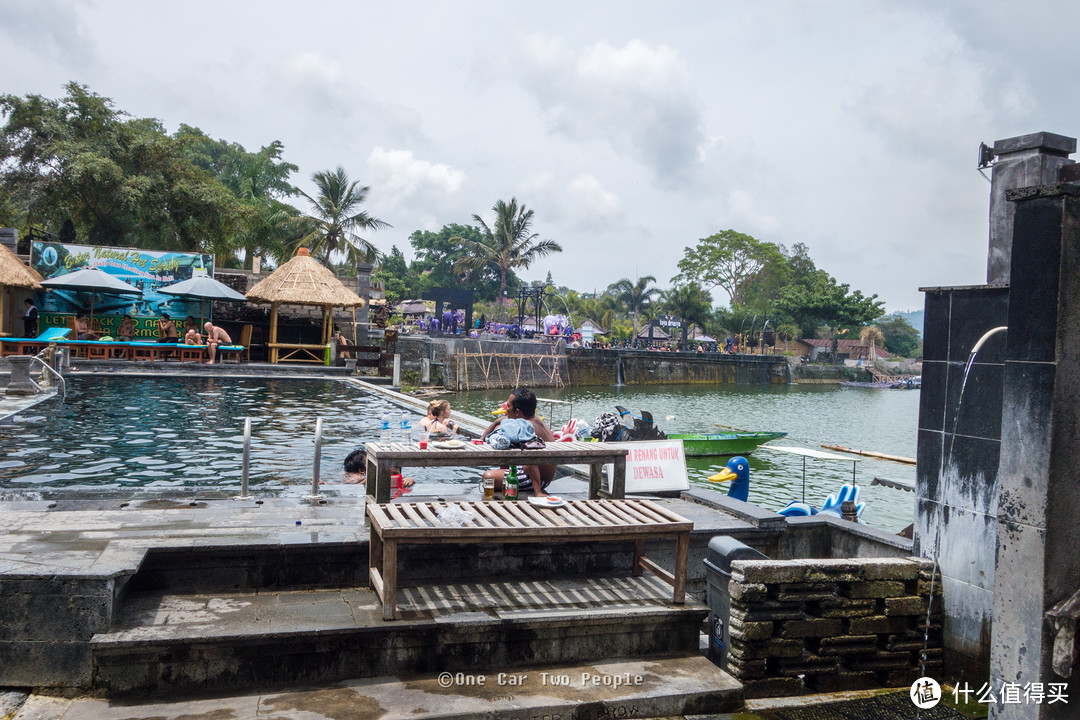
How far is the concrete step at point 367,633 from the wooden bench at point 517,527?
0.19m

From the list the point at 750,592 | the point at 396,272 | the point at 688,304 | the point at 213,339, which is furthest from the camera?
the point at 396,272

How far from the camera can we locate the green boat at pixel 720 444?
67.1 feet

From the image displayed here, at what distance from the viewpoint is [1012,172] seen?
4945mm

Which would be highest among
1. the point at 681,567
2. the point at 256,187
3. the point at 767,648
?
the point at 256,187

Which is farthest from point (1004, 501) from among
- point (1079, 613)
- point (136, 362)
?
point (136, 362)

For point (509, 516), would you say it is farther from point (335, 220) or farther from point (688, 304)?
point (688, 304)

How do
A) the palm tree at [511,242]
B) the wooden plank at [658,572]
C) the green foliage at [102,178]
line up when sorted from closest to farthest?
the wooden plank at [658,572] < the green foliage at [102,178] < the palm tree at [511,242]

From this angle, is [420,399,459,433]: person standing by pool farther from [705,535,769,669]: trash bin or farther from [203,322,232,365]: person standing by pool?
[203,322,232,365]: person standing by pool

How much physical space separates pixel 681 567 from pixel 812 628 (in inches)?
34.1

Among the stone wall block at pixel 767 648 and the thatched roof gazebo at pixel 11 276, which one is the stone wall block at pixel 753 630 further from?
the thatched roof gazebo at pixel 11 276

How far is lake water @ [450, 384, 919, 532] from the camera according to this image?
16.8 m

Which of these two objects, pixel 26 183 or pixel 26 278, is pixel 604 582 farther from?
pixel 26 183

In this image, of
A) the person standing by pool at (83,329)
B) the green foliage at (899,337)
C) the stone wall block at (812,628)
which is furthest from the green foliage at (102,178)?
the green foliage at (899,337)

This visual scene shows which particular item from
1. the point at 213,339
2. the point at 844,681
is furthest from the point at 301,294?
the point at 844,681
